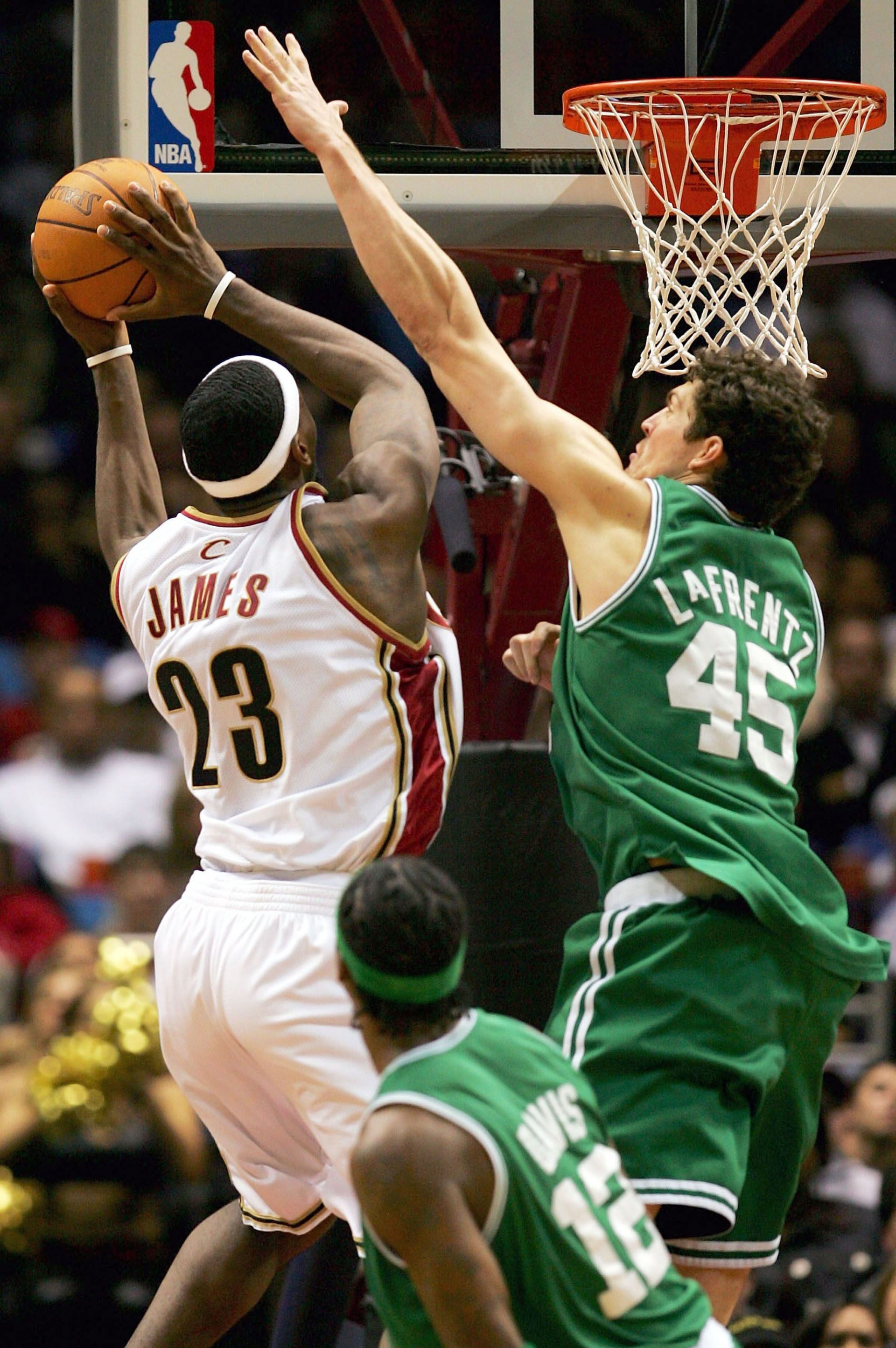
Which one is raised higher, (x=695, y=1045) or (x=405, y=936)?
(x=405, y=936)

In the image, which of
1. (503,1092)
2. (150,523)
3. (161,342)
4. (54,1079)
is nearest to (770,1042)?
(503,1092)

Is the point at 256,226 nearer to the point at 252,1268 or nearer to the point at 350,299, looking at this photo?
the point at 252,1268

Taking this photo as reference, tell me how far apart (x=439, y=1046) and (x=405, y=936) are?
0.49ft

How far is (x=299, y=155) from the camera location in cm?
442

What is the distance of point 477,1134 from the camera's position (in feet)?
7.30

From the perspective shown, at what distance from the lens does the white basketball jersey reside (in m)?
3.42

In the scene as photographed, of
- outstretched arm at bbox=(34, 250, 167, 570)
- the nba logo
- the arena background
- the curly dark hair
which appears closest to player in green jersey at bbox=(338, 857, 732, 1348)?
the curly dark hair

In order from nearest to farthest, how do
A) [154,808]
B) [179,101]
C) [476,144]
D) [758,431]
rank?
1. [758,431]
2. [179,101]
3. [476,144]
4. [154,808]

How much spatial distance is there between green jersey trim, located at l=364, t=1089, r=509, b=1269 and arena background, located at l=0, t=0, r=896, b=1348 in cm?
203

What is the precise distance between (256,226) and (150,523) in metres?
0.94

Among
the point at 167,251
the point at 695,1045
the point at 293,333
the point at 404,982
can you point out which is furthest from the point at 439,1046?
the point at 167,251

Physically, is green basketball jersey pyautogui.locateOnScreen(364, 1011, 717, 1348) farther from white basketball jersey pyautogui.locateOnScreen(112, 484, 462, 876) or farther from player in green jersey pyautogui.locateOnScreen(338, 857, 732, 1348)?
white basketball jersey pyautogui.locateOnScreen(112, 484, 462, 876)

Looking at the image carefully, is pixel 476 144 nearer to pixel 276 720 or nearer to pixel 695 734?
pixel 276 720

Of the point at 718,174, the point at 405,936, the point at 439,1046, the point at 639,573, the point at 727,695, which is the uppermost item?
the point at 718,174
